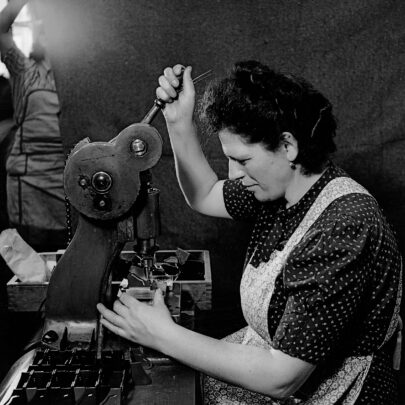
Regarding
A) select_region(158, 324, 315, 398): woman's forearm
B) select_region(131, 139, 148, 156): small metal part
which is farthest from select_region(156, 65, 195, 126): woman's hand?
select_region(158, 324, 315, 398): woman's forearm

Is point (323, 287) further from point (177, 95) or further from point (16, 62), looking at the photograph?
point (16, 62)

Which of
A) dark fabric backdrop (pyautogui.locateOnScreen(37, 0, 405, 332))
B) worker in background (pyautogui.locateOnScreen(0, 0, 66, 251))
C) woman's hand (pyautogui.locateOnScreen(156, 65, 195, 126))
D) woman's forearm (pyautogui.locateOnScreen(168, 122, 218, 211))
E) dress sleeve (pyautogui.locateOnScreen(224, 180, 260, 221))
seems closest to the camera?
woman's hand (pyautogui.locateOnScreen(156, 65, 195, 126))

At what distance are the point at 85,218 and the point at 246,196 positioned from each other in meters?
0.66

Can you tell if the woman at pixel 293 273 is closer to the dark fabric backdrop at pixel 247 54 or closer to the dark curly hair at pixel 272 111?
the dark curly hair at pixel 272 111

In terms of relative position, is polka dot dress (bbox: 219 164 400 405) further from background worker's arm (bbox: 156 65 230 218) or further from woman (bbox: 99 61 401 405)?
background worker's arm (bbox: 156 65 230 218)

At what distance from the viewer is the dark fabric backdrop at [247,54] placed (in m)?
2.83

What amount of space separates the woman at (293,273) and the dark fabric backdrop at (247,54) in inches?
44.1

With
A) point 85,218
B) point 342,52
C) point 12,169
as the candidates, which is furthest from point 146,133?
point 12,169

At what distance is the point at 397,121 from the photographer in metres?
2.94

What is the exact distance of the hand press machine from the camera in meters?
1.41

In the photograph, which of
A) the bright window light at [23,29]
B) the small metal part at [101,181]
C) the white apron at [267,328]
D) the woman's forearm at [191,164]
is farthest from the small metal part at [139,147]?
the bright window light at [23,29]

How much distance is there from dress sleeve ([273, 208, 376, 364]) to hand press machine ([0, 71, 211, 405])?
1.37ft

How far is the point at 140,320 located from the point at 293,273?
435 mm

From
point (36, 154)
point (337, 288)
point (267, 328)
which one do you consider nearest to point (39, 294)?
point (267, 328)
